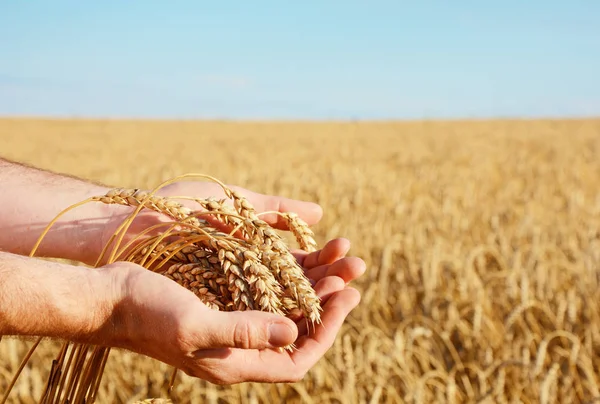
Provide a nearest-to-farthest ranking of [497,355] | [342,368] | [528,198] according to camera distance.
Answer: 1. [342,368]
2. [497,355]
3. [528,198]

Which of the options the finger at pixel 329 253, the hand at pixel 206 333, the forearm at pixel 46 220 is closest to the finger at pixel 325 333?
the hand at pixel 206 333

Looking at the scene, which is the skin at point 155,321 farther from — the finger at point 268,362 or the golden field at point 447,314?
the golden field at point 447,314

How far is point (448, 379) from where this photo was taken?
2.53 meters

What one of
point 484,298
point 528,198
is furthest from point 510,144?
point 484,298

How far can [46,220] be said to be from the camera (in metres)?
2.05

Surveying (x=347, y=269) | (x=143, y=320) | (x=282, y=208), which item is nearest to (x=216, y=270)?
(x=143, y=320)

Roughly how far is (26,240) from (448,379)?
64.1 inches

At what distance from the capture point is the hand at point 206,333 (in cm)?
129

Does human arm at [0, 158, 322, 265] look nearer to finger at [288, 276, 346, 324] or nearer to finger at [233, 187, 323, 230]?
finger at [233, 187, 323, 230]

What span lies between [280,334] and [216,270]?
31cm

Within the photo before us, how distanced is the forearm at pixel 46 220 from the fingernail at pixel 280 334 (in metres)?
0.96

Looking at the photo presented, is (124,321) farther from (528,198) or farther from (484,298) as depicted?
(528,198)

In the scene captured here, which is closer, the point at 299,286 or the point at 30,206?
the point at 299,286

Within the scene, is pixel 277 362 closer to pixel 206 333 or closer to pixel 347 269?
pixel 206 333
